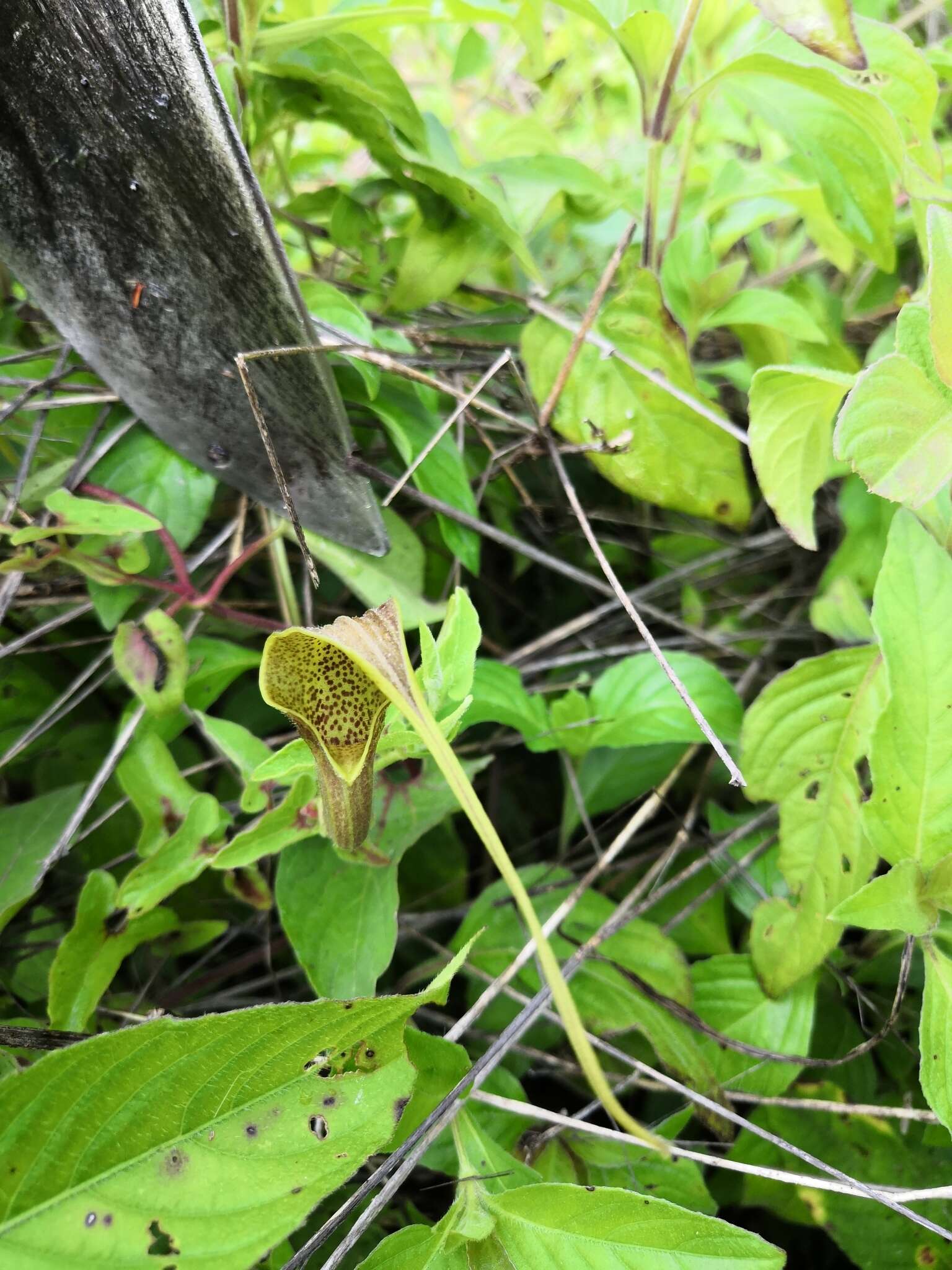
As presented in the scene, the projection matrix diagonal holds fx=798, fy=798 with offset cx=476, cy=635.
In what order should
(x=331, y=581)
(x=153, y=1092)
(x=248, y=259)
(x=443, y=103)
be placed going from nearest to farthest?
1. (x=153, y=1092)
2. (x=248, y=259)
3. (x=331, y=581)
4. (x=443, y=103)

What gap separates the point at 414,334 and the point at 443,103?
107 centimetres

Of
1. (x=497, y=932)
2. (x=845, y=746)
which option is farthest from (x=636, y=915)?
→ (x=845, y=746)

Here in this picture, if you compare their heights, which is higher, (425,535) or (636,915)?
(425,535)

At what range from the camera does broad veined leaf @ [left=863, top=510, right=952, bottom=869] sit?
2.12 feet

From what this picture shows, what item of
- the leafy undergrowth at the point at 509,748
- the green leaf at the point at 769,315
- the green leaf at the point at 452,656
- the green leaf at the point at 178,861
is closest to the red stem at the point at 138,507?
the leafy undergrowth at the point at 509,748

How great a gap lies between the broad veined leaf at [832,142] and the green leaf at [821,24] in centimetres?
10

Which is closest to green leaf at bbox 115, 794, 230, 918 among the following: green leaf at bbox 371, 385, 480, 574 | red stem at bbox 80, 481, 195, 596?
red stem at bbox 80, 481, 195, 596

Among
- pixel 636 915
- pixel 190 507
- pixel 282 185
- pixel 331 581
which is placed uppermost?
pixel 282 185

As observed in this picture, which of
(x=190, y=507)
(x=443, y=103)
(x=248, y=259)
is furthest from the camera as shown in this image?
(x=443, y=103)

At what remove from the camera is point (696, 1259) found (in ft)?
1.74

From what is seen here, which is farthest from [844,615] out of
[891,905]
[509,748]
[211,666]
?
[211,666]

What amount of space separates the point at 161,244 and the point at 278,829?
1.66 feet

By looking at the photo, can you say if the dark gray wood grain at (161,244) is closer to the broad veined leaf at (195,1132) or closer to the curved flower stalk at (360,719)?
the curved flower stalk at (360,719)

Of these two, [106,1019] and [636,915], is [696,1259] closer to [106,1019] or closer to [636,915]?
[636,915]
